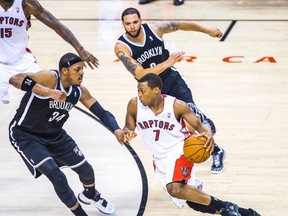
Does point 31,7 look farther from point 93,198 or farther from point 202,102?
point 202,102

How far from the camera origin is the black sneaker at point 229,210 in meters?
7.75

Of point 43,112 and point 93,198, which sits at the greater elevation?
point 43,112

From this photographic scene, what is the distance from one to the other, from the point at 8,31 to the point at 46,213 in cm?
201

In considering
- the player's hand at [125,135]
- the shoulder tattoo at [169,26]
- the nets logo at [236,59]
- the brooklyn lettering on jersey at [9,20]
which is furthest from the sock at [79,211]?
the nets logo at [236,59]

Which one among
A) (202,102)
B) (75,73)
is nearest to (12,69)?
(75,73)

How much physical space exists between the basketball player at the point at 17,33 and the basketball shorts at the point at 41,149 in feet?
4.19

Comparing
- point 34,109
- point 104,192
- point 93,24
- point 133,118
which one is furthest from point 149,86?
point 93,24

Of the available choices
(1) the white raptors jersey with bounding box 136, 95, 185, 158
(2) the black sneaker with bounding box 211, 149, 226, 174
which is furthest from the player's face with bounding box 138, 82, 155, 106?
(2) the black sneaker with bounding box 211, 149, 226, 174

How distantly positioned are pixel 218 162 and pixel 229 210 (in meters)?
1.51

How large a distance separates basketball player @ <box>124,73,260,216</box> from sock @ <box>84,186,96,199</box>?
0.77 metres

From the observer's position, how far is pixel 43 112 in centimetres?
798

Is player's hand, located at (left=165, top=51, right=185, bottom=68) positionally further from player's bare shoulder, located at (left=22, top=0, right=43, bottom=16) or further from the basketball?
player's bare shoulder, located at (left=22, top=0, right=43, bottom=16)

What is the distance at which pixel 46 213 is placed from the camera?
852 cm

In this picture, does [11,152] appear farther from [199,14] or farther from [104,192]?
[199,14]
